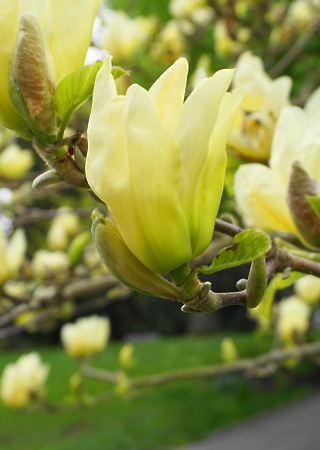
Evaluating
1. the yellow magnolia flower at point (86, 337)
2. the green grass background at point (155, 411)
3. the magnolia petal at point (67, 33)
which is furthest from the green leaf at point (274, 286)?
the green grass background at point (155, 411)

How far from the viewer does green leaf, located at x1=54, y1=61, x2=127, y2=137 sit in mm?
353

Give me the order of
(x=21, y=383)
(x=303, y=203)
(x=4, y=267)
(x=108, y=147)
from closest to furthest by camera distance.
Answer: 1. (x=108, y=147)
2. (x=303, y=203)
3. (x=4, y=267)
4. (x=21, y=383)

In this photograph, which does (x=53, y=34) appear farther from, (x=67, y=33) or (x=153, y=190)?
(x=153, y=190)

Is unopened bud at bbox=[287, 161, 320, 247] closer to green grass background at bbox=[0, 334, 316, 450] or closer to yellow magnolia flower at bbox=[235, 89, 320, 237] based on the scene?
yellow magnolia flower at bbox=[235, 89, 320, 237]

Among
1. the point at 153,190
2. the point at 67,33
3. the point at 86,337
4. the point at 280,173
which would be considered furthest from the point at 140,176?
the point at 86,337

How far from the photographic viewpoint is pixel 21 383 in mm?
1721

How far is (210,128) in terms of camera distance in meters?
0.32

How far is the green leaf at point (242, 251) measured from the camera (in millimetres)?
331

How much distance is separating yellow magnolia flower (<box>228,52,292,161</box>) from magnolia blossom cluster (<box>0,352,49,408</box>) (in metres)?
1.32

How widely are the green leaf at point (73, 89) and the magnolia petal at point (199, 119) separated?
82 mm

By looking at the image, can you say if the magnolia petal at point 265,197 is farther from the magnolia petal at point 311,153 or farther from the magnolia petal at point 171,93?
the magnolia petal at point 171,93

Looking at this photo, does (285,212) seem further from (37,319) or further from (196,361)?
(196,361)

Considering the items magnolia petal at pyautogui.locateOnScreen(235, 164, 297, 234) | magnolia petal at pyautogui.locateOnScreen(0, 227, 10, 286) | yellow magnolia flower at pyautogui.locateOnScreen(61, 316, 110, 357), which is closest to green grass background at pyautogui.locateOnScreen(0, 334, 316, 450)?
yellow magnolia flower at pyautogui.locateOnScreen(61, 316, 110, 357)

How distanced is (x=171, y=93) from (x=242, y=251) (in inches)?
4.4
